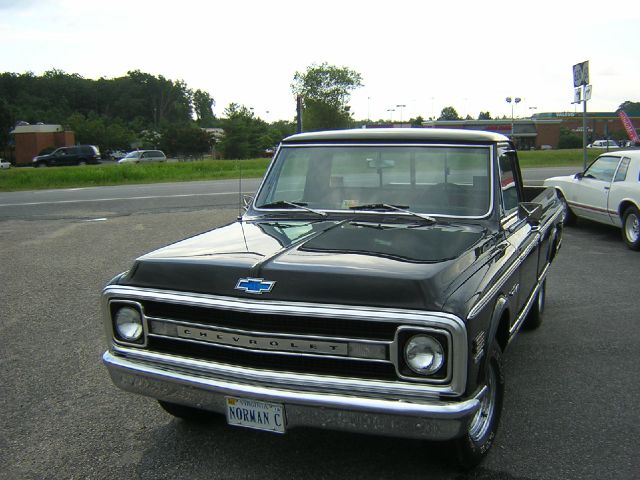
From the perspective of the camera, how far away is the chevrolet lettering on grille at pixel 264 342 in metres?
2.86

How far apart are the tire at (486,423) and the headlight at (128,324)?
5.64 ft

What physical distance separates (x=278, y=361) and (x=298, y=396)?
203mm

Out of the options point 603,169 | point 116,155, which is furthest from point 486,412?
point 116,155

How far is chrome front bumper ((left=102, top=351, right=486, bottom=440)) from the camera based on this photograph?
2730 millimetres

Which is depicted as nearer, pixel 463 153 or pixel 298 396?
pixel 298 396

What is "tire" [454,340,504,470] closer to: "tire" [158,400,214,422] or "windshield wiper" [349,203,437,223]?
"windshield wiper" [349,203,437,223]

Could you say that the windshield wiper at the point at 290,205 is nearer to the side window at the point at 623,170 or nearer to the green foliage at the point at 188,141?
the side window at the point at 623,170

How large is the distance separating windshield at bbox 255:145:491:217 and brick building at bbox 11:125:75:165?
67.3 m

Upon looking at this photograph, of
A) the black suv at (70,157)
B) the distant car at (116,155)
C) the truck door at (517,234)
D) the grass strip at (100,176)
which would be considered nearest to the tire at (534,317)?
the truck door at (517,234)

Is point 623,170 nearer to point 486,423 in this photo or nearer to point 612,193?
point 612,193

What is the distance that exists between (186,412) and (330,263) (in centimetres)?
148

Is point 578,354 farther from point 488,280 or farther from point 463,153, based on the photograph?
point 488,280

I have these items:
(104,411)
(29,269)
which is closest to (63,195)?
(29,269)

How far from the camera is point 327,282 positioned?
292 cm
